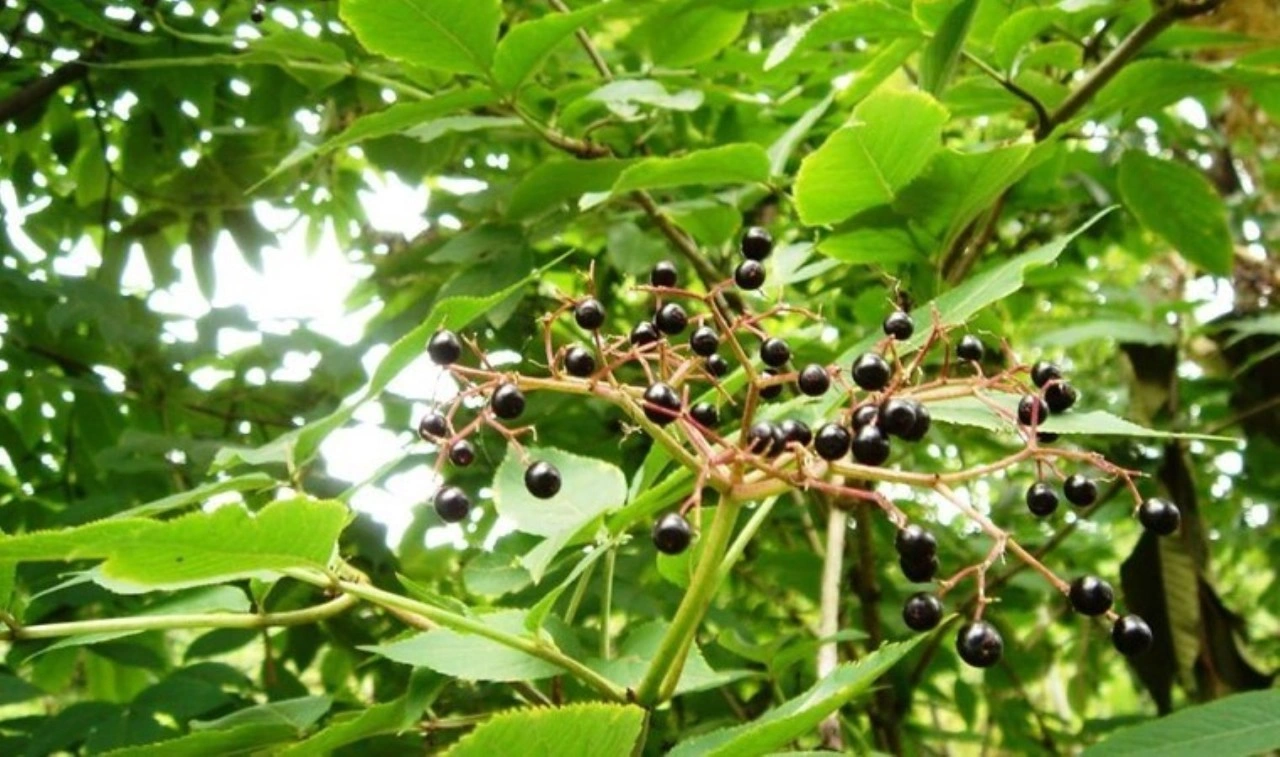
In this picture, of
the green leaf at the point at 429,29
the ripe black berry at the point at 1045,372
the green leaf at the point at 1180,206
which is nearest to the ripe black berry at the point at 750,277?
the ripe black berry at the point at 1045,372

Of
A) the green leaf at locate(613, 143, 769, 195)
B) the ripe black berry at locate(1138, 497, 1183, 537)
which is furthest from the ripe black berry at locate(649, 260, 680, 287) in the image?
the ripe black berry at locate(1138, 497, 1183, 537)

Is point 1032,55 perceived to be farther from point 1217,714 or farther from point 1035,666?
point 1035,666

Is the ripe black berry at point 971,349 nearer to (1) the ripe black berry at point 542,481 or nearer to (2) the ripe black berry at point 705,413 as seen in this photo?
(2) the ripe black berry at point 705,413

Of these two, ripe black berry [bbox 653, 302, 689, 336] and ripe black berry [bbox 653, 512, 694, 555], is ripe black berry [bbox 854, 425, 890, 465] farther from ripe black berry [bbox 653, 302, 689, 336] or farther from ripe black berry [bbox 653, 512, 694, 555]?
ripe black berry [bbox 653, 302, 689, 336]

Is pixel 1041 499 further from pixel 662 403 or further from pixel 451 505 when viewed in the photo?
pixel 451 505

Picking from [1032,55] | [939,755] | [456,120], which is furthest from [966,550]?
[456,120]

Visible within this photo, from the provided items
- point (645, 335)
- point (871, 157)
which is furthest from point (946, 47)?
point (645, 335)
